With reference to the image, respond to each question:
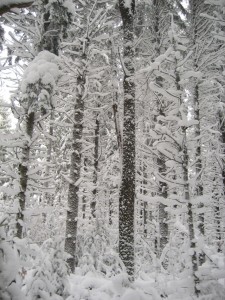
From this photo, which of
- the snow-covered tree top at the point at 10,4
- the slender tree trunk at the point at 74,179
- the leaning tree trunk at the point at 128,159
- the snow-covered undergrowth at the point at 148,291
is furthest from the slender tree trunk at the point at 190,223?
the snow-covered tree top at the point at 10,4

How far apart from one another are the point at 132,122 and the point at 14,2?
561 centimetres

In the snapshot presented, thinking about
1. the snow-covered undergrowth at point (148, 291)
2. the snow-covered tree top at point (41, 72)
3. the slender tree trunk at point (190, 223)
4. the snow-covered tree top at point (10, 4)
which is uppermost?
the snow-covered tree top at point (41, 72)

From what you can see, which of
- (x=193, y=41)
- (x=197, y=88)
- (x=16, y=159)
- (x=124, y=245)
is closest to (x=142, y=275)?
(x=124, y=245)

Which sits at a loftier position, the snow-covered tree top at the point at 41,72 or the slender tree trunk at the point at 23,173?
the snow-covered tree top at the point at 41,72

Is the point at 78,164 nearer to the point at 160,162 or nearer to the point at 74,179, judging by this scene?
the point at 74,179

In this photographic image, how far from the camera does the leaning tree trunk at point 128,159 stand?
7.04 m

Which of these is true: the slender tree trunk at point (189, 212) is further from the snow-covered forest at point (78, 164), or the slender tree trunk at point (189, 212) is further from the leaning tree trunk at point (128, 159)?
the leaning tree trunk at point (128, 159)

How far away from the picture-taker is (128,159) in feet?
25.1

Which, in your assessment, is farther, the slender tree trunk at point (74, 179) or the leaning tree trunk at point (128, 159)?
the slender tree trunk at point (74, 179)

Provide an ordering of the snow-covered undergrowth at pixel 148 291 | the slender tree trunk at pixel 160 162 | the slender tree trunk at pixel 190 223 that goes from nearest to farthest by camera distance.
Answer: the snow-covered undergrowth at pixel 148 291 < the slender tree trunk at pixel 190 223 < the slender tree trunk at pixel 160 162

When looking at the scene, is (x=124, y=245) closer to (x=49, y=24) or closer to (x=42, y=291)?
(x=42, y=291)

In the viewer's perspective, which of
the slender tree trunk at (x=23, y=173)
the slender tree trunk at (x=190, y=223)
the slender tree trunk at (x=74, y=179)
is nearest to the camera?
the slender tree trunk at (x=190, y=223)

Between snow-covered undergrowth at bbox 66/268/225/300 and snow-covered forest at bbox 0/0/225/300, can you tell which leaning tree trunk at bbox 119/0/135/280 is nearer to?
snow-covered forest at bbox 0/0/225/300

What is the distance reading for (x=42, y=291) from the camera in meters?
4.61
